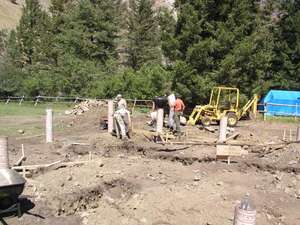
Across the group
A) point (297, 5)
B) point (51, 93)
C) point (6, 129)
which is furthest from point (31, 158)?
point (51, 93)

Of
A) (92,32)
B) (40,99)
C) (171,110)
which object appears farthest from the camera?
(92,32)

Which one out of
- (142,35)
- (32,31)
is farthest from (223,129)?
(32,31)

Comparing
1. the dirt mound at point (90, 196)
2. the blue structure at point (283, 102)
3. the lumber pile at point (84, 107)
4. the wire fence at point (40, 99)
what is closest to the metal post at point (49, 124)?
the dirt mound at point (90, 196)

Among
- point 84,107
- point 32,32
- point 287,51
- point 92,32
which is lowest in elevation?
point 84,107

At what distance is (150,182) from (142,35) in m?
40.1

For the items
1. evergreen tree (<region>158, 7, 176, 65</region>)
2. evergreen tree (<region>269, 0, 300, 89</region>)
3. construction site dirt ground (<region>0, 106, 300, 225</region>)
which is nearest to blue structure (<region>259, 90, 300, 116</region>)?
evergreen tree (<region>269, 0, 300, 89</region>)

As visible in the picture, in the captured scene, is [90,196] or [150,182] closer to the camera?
[90,196]

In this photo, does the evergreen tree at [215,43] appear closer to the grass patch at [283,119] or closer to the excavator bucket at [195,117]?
the grass patch at [283,119]

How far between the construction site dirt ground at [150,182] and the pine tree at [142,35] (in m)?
32.4

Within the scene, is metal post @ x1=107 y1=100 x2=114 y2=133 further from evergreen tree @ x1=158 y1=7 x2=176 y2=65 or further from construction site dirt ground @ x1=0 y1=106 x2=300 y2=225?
evergreen tree @ x1=158 y1=7 x2=176 y2=65

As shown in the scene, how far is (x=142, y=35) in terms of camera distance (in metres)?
51.9

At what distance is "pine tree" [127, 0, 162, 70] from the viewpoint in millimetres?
51500

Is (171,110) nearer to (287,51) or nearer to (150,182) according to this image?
(150,182)

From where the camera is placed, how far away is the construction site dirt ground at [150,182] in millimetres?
10516
